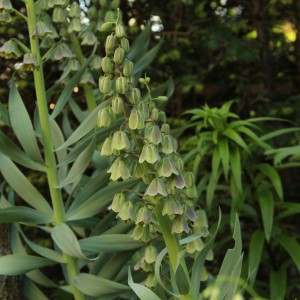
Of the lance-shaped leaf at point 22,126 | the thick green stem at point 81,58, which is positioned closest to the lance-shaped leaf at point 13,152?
the lance-shaped leaf at point 22,126

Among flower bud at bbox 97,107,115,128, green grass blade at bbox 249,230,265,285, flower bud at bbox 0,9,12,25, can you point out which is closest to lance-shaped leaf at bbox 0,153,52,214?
flower bud at bbox 0,9,12,25

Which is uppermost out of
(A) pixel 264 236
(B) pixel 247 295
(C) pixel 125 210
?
(C) pixel 125 210

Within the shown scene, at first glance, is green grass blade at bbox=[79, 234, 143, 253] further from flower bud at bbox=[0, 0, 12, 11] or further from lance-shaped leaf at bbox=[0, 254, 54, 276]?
flower bud at bbox=[0, 0, 12, 11]

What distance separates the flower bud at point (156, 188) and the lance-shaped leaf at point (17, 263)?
1.96ft

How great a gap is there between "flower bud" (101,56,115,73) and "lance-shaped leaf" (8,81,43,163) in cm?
41

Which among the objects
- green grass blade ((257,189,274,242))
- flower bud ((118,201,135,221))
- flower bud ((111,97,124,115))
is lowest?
green grass blade ((257,189,274,242))

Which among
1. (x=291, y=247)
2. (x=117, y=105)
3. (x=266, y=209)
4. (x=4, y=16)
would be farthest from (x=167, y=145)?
(x=291, y=247)

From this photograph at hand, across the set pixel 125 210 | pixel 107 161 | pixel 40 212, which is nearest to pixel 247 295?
pixel 107 161

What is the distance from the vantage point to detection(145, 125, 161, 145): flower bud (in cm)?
147

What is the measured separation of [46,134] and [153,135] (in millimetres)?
574

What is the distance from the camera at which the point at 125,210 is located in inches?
59.7

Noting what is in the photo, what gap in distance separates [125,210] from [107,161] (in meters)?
0.75

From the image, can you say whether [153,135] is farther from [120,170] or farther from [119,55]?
[119,55]

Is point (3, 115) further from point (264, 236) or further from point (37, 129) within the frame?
point (264, 236)
